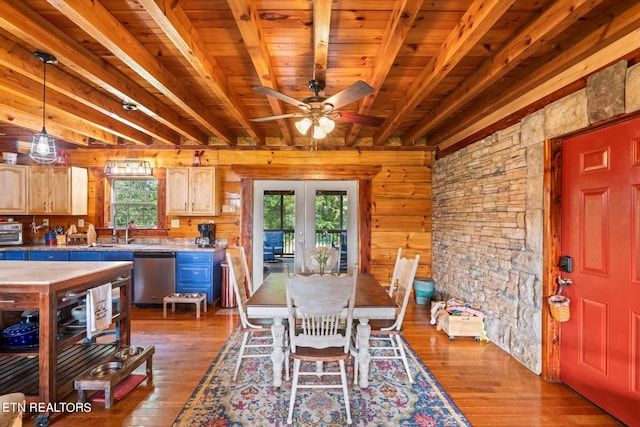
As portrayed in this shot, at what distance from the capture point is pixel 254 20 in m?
1.93

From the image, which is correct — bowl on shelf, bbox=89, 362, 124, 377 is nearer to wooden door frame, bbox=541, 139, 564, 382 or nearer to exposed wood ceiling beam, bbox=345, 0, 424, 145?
exposed wood ceiling beam, bbox=345, 0, 424, 145

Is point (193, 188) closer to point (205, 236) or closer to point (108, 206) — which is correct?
point (205, 236)

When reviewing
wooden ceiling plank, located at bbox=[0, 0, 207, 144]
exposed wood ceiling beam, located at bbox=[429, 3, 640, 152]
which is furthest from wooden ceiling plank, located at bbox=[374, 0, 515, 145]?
wooden ceiling plank, located at bbox=[0, 0, 207, 144]

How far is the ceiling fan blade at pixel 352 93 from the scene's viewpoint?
209 cm

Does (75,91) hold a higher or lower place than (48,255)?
higher

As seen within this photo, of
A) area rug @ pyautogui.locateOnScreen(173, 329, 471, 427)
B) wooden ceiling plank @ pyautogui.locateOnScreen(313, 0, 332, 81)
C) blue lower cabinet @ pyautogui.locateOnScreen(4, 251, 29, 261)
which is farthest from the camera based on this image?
blue lower cabinet @ pyautogui.locateOnScreen(4, 251, 29, 261)

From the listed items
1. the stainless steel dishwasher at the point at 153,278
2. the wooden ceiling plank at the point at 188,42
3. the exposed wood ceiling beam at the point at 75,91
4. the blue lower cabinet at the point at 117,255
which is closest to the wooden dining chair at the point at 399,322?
the wooden ceiling plank at the point at 188,42

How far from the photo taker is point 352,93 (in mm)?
2213

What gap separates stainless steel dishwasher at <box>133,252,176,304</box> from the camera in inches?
178

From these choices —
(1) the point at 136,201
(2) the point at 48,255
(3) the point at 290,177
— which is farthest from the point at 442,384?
(2) the point at 48,255

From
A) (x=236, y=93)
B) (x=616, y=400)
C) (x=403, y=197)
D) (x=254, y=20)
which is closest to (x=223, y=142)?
(x=236, y=93)

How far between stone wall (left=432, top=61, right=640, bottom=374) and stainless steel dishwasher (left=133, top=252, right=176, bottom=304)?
403cm

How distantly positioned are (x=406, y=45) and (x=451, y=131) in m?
2.32

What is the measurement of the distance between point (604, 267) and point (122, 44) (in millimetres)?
3621
